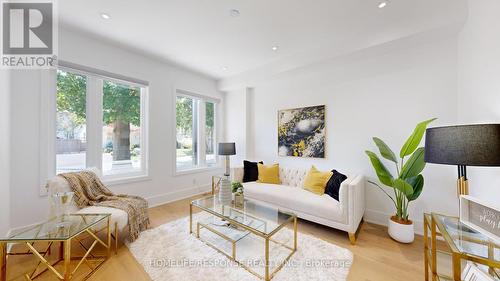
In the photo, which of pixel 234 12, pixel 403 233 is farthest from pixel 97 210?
pixel 403 233

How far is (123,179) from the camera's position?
316cm

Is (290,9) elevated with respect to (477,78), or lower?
elevated

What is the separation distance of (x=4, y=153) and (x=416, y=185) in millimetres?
4654

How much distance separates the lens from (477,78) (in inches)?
71.4

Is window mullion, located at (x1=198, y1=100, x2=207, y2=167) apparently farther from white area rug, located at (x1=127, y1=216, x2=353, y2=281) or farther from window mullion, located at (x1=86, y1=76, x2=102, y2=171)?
white area rug, located at (x1=127, y1=216, x2=353, y2=281)

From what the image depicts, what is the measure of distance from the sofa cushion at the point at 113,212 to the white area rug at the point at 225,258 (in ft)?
0.91

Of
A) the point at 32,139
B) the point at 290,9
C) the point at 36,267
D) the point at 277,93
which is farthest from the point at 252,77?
the point at 36,267

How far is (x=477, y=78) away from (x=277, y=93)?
2.75m

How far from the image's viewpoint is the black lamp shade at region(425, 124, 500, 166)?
1119mm

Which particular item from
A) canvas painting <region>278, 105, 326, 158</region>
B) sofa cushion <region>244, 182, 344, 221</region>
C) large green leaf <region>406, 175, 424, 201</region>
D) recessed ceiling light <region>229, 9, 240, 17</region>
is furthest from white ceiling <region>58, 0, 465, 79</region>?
sofa cushion <region>244, 182, 344, 221</region>

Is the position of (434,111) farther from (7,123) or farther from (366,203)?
(7,123)

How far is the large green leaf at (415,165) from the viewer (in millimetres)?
2184

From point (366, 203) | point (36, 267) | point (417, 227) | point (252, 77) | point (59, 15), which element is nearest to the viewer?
point (36, 267)

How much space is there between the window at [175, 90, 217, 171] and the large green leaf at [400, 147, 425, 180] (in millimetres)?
3736
